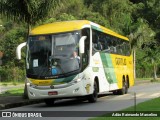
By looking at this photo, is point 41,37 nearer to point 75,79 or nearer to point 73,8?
point 75,79

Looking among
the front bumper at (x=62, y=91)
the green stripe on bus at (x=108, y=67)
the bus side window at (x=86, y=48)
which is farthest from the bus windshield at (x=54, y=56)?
the green stripe on bus at (x=108, y=67)

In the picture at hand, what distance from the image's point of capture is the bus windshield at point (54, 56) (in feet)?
64.6

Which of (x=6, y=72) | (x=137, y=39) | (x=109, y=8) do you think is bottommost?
(x=6, y=72)

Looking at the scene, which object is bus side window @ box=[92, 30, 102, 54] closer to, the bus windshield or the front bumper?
the bus windshield

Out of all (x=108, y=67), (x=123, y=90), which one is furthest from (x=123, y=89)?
(x=108, y=67)

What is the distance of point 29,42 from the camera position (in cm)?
2045

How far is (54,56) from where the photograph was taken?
19766 mm

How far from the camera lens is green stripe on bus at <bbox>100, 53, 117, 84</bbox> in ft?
77.3

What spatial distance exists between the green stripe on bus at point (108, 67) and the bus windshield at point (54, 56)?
3370mm

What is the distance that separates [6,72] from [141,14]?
3357 cm

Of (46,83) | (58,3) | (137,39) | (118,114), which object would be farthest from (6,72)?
(118,114)

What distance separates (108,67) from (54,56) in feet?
18.0

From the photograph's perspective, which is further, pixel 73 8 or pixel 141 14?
pixel 141 14

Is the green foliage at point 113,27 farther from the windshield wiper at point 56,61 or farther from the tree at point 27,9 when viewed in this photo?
the windshield wiper at point 56,61
